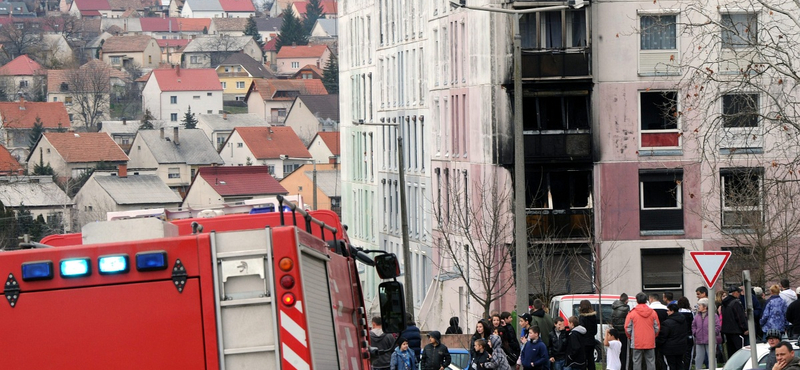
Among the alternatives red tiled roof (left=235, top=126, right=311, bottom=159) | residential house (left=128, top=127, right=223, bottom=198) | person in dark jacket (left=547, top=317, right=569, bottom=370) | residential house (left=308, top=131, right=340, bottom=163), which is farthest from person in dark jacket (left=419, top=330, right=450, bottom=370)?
red tiled roof (left=235, top=126, right=311, bottom=159)

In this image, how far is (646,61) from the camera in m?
47.2

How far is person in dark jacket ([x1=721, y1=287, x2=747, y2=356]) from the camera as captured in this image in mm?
24000

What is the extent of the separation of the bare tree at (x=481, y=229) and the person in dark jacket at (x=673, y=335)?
20360 mm

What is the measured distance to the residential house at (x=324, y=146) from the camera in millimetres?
154875

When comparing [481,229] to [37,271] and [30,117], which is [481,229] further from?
[30,117]

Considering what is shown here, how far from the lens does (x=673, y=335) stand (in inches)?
911

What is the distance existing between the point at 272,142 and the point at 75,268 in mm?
158358

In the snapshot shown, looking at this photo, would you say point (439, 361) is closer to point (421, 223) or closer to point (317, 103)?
point (421, 223)

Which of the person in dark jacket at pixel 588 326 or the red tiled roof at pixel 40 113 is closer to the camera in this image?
the person in dark jacket at pixel 588 326

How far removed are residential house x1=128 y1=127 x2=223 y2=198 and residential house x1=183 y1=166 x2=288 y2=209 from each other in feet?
68.5

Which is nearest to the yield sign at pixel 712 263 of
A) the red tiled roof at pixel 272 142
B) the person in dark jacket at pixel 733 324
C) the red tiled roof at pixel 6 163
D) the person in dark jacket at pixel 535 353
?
the person in dark jacket at pixel 535 353

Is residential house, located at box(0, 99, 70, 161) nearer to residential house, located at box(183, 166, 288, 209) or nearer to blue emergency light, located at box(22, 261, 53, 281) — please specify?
residential house, located at box(183, 166, 288, 209)

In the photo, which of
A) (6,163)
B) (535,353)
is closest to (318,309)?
(535,353)

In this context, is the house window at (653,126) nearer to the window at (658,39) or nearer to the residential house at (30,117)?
the window at (658,39)
